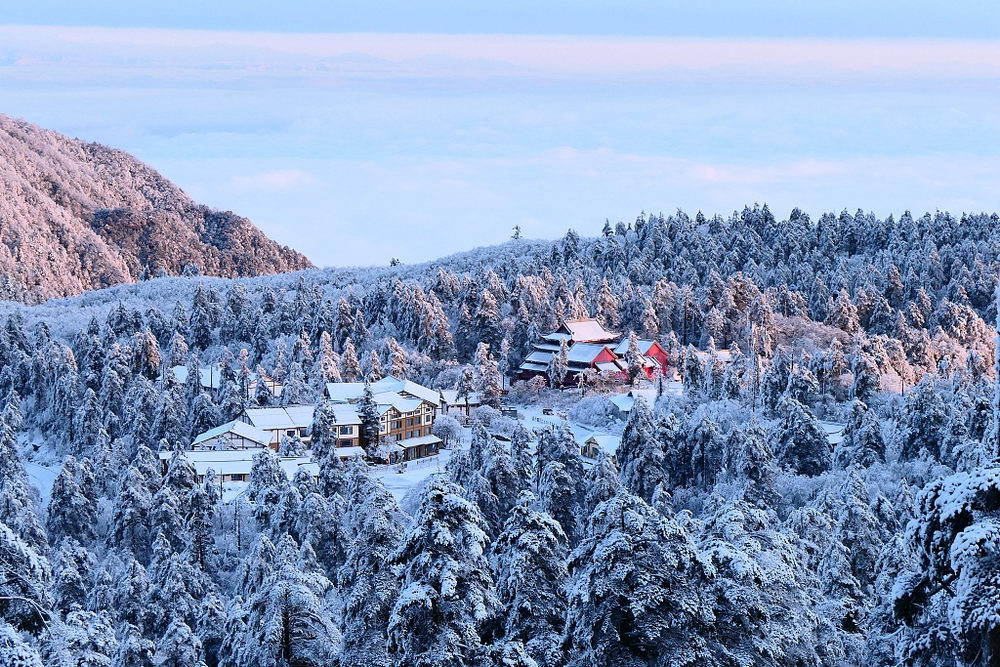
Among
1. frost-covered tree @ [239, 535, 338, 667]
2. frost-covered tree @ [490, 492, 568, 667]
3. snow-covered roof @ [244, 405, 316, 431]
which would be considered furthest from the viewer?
snow-covered roof @ [244, 405, 316, 431]

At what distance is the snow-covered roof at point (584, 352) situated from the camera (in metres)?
93.4

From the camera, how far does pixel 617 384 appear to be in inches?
3607

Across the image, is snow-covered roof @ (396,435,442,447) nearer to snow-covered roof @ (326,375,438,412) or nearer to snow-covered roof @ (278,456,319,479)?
snow-covered roof @ (326,375,438,412)

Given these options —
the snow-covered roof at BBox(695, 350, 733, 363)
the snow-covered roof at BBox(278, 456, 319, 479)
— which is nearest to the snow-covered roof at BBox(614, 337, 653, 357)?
the snow-covered roof at BBox(695, 350, 733, 363)

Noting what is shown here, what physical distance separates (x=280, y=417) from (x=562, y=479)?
34295 mm

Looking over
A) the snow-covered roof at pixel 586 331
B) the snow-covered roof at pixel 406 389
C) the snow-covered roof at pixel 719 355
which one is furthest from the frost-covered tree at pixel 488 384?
the snow-covered roof at pixel 719 355

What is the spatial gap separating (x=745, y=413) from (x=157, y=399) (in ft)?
142

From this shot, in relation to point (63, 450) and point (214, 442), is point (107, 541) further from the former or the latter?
point (63, 450)

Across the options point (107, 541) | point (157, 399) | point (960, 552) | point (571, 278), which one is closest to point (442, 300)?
point (571, 278)

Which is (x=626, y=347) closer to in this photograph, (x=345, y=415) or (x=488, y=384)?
(x=488, y=384)

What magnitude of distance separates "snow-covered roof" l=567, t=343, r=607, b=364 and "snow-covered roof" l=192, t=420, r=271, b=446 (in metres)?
29.2

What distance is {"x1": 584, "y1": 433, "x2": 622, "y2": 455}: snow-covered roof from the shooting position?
69.5 m

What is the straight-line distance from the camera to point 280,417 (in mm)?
78812

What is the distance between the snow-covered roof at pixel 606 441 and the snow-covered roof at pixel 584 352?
20.2 metres
